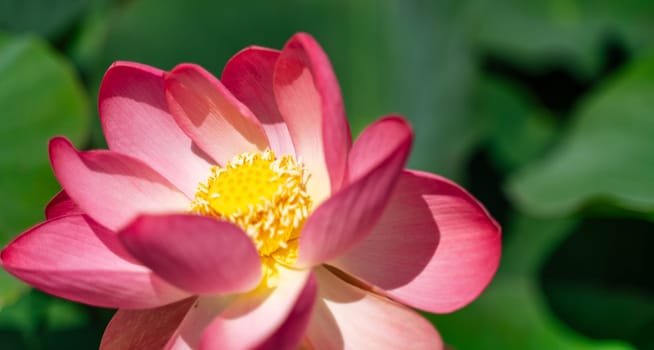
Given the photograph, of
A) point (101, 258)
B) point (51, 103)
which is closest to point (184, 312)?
point (101, 258)

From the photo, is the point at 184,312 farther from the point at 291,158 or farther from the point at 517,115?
the point at 517,115

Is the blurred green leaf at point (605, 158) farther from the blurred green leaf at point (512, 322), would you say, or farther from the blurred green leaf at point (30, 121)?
the blurred green leaf at point (30, 121)

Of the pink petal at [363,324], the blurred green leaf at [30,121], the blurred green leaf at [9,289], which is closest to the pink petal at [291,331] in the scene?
the pink petal at [363,324]

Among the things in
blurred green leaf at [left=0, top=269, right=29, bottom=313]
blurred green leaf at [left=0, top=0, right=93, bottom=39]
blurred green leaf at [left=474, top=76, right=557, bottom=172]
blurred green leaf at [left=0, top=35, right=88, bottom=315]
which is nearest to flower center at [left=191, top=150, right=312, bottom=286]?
blurred green leaf at [left=0, top=269, right=29, bottom=313]

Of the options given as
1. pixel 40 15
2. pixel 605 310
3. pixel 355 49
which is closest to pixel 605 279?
pixel 605 310

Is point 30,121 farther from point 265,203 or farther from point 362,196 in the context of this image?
point 362,196

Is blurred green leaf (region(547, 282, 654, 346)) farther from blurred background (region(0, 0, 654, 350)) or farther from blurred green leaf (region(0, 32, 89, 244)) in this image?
blurred green leaf (region(0, 32, 89, 244))
